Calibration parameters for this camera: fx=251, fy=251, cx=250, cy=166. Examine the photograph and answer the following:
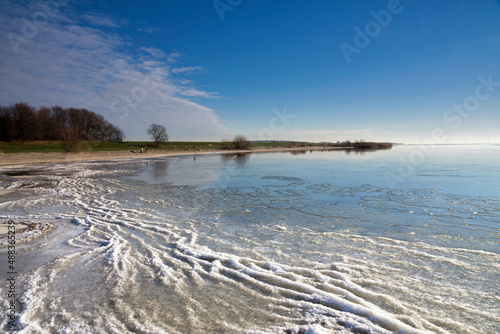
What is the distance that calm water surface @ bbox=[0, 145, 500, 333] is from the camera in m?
2.57

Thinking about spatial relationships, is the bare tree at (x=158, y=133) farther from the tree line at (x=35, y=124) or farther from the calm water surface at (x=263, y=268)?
the calm water surface at (x=263, y=268)

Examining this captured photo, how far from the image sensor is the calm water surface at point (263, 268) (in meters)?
2.57

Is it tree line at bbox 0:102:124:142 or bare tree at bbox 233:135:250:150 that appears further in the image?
bare tree at bbox 233:135:250:150

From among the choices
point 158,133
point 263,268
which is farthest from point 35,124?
point 263,268

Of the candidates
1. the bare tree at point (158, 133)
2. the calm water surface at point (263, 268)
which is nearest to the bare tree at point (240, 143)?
the bare tree at point (158, 133)

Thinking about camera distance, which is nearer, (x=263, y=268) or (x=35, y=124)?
(x=263, y=268)

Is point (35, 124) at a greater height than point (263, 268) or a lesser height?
greater

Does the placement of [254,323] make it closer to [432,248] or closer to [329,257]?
[329,257]

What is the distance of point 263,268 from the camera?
3.74m

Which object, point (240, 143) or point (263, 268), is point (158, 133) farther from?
point (263, 268)

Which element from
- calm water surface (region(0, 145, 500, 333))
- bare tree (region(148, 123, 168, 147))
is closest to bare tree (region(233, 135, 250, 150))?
bare tree (region(148, 123, 168, 147))

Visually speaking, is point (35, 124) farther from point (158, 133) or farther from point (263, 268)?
point (263, 268)

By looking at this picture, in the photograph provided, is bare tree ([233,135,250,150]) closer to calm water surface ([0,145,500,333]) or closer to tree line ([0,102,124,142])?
tree line ([0,102,124,142])

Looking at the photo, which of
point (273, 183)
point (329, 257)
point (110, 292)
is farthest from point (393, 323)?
point (273, 183)
